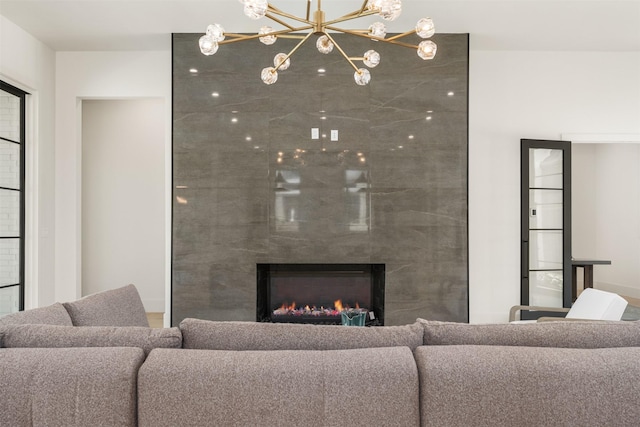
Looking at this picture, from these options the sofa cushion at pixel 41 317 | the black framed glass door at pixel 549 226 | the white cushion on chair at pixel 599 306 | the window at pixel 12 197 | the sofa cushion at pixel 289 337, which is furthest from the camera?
the black framed glass door at pixel 549 226

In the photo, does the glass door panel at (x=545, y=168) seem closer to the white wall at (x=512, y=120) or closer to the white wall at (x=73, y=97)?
the white wall at (x=512, y=120)

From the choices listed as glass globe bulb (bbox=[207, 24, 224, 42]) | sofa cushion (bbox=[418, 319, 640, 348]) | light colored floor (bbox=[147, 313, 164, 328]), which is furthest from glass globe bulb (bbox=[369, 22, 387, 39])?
light colored floor (bbox=[147, 313, 164, 328])

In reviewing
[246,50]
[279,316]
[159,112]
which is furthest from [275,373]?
[159,112]

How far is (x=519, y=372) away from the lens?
1476 millimetres

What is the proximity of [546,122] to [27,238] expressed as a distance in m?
5.43

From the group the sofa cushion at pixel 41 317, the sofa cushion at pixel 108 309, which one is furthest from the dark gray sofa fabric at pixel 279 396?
the sofa cushion at pixel 108 309

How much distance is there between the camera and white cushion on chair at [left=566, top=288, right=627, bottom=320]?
10.3 feet

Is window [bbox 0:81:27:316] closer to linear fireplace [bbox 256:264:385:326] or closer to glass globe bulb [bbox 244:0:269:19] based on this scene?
linear fireplace [bbox 256:264:385:326]

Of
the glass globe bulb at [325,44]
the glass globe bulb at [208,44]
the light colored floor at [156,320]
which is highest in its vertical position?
the glass globe bulb at [325,44]

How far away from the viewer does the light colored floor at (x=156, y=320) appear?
534cm

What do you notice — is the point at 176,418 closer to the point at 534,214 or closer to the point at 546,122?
the point at 534,214

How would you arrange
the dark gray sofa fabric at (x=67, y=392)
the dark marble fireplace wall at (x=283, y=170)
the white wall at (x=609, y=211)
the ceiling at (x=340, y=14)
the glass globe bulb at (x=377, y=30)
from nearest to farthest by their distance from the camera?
the dark gray sofa fabric at (x=67, y=392) < the glass globe bulb at (x=377, y=30) < the ceiling at (x=340, y=14) < the dark marble fireplace wall at (x=283, y=170) < the white wall at (x=609, y=211)

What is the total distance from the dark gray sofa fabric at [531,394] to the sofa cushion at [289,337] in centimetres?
20

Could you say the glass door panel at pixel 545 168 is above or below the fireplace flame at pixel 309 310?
above
